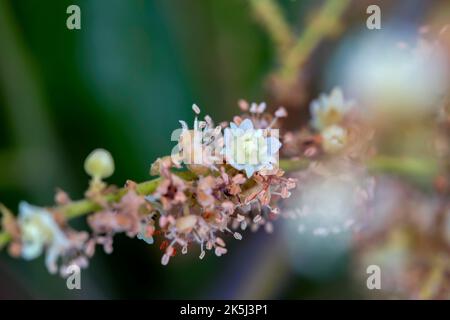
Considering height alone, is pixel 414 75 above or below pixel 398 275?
above

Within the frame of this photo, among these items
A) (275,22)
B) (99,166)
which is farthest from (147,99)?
(99,166)

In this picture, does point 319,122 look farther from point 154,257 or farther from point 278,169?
point 154,257

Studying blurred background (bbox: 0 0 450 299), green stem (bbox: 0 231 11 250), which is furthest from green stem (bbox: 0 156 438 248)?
blurred background (bbox: 0 0 450 299)

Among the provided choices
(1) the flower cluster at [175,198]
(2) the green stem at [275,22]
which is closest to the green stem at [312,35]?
(2) the green stem at [275,22]

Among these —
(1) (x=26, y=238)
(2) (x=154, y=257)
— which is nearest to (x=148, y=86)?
(2) (x=154, y=257)

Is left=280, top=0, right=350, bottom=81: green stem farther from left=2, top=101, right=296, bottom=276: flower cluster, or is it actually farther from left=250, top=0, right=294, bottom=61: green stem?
left=2, top=101, right=296, bottom=276: flower cluster
